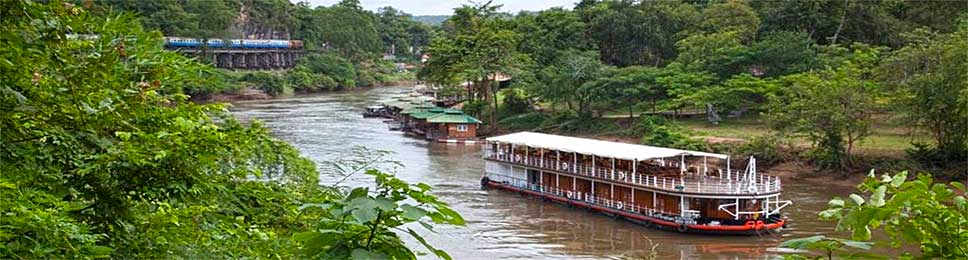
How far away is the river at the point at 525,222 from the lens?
2108cm

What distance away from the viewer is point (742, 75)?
38.7 m

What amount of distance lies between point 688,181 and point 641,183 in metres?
1.28

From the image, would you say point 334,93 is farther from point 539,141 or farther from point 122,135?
point 122,135

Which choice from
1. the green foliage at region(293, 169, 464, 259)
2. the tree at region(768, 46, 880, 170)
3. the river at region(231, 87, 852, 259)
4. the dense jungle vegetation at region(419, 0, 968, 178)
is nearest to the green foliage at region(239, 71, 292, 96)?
the dense jungle vegetation at region(419, 0, 968, 178)

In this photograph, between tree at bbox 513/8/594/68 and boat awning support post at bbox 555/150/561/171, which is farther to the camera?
tree at bbox 513/8/594/68

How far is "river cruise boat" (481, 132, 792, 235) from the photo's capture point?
23172 millimetres

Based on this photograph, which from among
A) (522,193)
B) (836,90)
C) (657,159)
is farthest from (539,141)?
(836,90)

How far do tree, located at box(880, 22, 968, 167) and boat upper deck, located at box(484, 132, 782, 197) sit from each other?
19.9ft

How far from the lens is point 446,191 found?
94.6 ft

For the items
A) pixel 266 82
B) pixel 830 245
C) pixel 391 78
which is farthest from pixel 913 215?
pixel 391 78

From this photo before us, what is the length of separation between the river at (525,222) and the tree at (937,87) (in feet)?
11.4

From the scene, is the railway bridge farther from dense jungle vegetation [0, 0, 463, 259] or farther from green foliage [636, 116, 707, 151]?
dense jungle vegetation [0, 0, 463, 259]

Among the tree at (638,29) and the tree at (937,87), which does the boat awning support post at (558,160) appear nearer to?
the tree at (937,87)

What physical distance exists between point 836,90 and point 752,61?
9853 mm
